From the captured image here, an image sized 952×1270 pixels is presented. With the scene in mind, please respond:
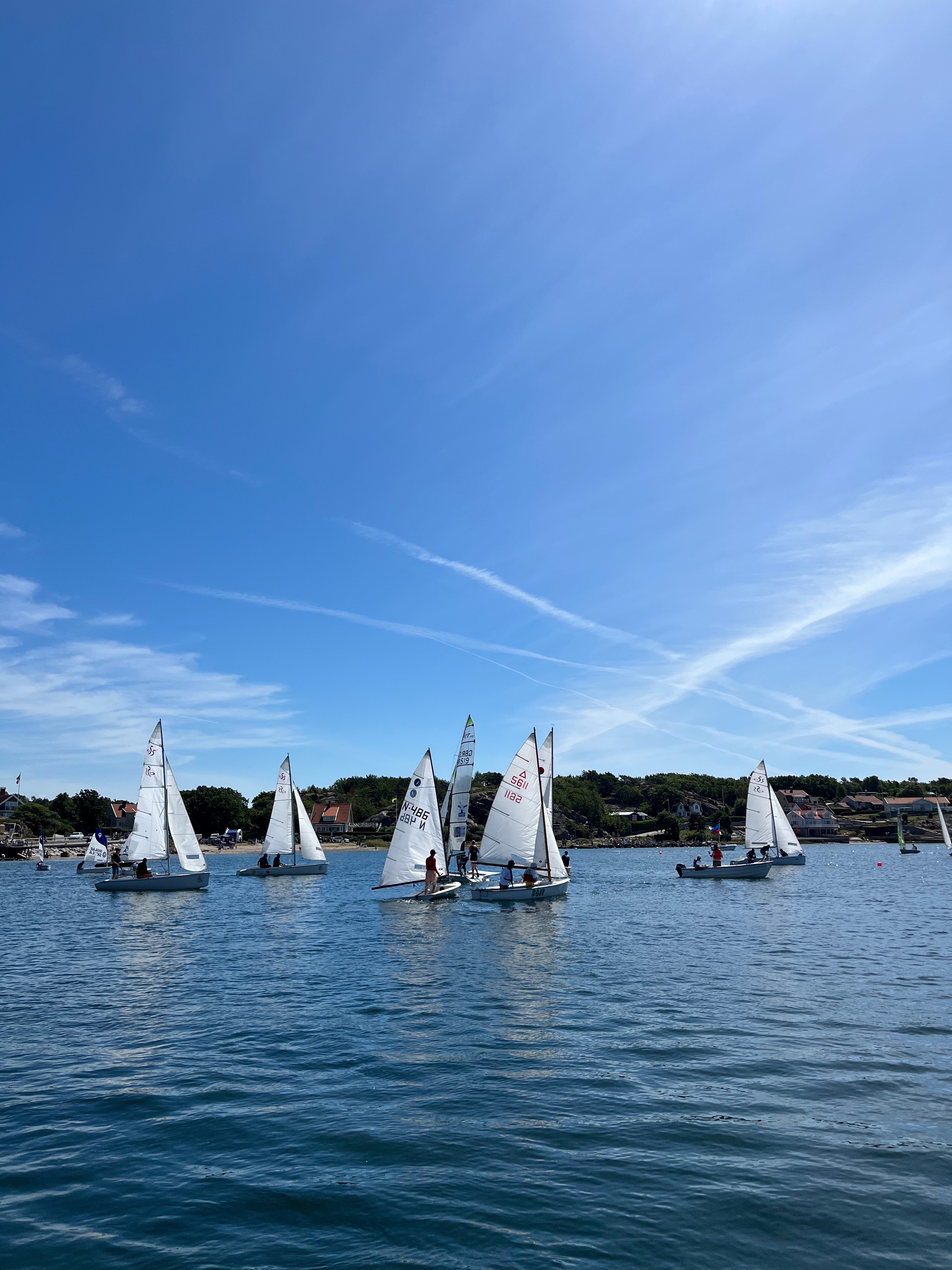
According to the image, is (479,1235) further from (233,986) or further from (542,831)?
(542,831)

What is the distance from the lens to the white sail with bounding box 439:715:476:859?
61344mm

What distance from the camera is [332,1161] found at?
34.9 feet

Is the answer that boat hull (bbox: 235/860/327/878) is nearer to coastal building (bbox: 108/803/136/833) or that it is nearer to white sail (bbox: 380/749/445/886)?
white sail (bbox: 380/749/445/886)

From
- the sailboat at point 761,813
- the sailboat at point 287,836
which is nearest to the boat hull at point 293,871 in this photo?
the sailboat at point 287,836

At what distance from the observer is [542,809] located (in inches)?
1845

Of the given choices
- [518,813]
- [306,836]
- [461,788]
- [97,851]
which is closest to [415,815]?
[518,813]

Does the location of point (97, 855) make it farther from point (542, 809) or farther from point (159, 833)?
point (542, 809)

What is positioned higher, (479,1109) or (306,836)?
(306,836)

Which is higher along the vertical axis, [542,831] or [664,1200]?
[542,831]

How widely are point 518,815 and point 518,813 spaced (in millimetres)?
108

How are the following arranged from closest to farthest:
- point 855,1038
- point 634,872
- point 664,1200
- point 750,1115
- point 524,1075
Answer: point 664,1200
point 750,1115
point 524,1075
point 855,1038
point 634,872

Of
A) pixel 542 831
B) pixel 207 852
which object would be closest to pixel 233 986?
pixel 542 831

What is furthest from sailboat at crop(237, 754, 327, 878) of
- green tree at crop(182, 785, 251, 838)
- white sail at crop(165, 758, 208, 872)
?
green tree at crop(182, 785, 251, 838)

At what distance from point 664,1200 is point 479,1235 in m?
2.32
